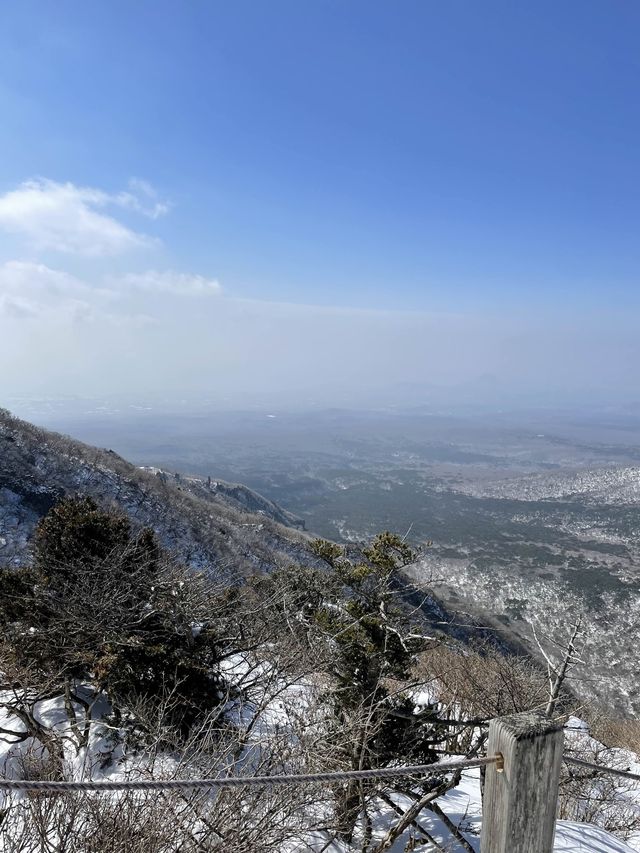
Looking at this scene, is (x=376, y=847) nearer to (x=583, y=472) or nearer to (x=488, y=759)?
(x=488, y=759)

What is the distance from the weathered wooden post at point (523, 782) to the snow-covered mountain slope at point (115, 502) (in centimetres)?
2622

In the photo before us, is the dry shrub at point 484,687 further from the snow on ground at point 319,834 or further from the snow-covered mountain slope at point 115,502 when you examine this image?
the snow-covered mountain slope at point 115,502

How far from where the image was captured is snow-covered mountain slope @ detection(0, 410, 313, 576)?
93.8ft

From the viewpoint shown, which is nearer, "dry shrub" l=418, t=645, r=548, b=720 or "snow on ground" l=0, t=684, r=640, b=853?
"snow on ground" l=0, t=684, r=640, b=853

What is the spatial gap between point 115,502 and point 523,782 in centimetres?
3442

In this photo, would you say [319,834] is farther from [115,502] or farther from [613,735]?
[115,502]

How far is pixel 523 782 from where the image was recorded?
7.41 ft

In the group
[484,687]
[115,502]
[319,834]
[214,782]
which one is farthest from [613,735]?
[115,502]

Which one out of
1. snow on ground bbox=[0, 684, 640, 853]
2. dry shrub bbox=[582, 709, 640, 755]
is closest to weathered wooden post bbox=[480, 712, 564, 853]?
snow on ground bbox=[0, 684, 640, 853]

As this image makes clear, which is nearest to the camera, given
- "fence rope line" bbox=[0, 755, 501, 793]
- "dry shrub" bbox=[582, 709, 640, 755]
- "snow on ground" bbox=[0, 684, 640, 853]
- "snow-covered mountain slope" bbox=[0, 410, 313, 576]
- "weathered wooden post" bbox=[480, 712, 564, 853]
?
"fence rope line" bbox=[0, 755, 501, 793]

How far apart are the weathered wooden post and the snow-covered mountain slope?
2622 cm

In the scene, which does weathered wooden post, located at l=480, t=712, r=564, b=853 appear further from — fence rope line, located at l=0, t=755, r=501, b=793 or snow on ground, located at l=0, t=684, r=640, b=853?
snow on ground, located at l=0, t=684, r=640, b=853

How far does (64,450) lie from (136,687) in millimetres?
34283

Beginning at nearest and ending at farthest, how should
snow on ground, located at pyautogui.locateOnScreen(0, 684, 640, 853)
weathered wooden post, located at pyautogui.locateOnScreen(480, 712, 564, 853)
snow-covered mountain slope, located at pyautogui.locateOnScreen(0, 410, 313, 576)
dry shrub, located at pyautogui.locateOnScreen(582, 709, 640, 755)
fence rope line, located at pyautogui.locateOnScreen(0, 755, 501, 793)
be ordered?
fence rope line, located at pyautogui.locateOnScreen(0, 755, 501, 793) < weathered wooden post, located at pyautogui.locateOnScreen(480, 712, 564, 853) < snow on ground, located at pyautogui.locateOnScreen(0, 684, 640, 853) < dry shrub, located at pyautogui.locateOnScreen(582, 709, 640, 755) < snow-covered mountain slope, located at pyautogui.locateOnScreen(0, 410, 313, 576)
